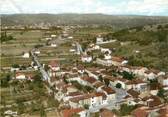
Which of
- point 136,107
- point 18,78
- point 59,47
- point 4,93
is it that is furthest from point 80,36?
point 136,107

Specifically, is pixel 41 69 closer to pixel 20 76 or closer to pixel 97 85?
pixel 20 76

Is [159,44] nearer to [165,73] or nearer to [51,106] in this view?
[165,73]

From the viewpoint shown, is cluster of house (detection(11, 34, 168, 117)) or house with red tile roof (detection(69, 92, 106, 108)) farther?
house with red tile roof (detection(69, 92, 106, 108))

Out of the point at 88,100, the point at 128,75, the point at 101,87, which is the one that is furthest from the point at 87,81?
the point at 88,100

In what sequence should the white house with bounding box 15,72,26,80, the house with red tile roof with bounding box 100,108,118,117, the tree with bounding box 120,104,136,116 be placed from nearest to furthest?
1. the house with red tile roof with bounding box 100,108,118,117
2. the tree with bounding box 120,104,136,116
3. the white house with bounding box 15,72,26,80

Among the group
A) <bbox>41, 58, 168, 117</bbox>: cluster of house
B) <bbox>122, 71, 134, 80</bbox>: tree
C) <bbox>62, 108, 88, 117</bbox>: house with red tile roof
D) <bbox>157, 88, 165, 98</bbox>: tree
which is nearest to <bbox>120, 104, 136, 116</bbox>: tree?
<bbox>41, 58, 168, 117</bbox>: cluster of house

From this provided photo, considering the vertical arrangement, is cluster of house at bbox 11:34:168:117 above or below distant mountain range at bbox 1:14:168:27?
above

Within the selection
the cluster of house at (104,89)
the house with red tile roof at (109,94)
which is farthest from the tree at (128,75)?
the house with red tile roof at (109,94)

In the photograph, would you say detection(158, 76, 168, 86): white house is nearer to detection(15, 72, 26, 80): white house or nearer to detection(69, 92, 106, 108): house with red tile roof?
→ detection(69, 92, 106, 108): house with red tile roof
